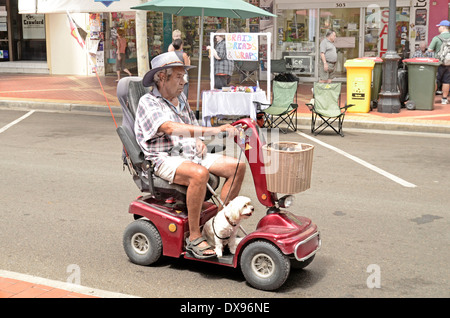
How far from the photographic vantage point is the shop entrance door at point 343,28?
64.7ft

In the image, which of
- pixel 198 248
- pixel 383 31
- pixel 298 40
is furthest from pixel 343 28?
pixel 198 248

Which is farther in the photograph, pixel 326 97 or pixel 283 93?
pixel 283 93

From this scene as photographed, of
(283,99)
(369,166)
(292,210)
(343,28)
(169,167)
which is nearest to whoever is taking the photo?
(169,167)

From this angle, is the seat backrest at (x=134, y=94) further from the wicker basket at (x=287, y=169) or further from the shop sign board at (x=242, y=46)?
the shop sign board at (x=242, y=46)

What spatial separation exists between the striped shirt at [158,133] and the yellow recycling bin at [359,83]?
30.5 ft

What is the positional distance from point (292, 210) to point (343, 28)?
569 inches

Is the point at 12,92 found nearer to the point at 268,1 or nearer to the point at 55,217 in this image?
the point at 268,1

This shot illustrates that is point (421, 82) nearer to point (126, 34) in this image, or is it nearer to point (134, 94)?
point (134, 94)

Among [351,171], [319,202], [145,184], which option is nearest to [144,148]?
[145,184]

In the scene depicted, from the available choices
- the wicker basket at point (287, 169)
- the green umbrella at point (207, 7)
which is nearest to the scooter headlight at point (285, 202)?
the wicker basket at point (287, 169)

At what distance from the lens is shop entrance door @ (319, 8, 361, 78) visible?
19.7 m

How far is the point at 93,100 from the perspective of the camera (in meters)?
16.3

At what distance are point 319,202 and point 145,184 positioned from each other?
2546mm

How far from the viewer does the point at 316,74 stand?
20.5m
